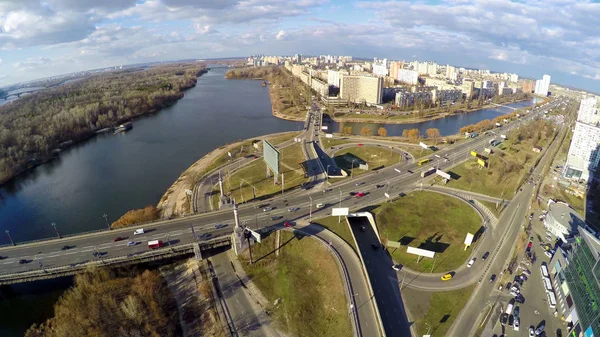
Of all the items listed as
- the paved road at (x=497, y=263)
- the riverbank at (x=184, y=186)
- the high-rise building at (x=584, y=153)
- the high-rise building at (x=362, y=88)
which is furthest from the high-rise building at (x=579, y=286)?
the high-rise building at (x=362, y=88)

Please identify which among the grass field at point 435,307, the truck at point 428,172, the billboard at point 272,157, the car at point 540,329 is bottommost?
the car at point 540,329

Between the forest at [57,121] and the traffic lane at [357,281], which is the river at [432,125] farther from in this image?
the forest at [57,121]

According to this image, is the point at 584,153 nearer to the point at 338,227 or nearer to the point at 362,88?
the point at 338,227

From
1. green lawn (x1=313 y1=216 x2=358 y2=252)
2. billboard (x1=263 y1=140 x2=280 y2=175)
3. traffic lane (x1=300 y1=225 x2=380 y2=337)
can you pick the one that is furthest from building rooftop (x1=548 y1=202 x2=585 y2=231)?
billboard (x1=263 y1=140 x2=280 y2=175)

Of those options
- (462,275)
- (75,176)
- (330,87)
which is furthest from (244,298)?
(330,87)

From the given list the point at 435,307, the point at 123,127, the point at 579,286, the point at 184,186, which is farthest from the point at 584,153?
the point at 123,127

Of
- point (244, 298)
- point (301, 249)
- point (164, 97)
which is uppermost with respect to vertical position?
point (164, 97)

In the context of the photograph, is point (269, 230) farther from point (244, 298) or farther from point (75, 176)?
point (75, 176)
